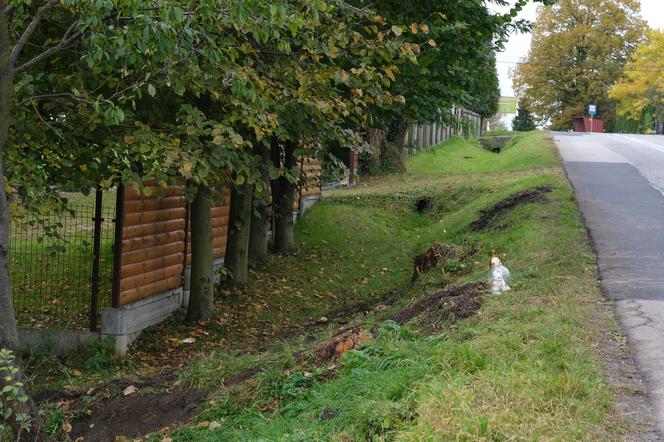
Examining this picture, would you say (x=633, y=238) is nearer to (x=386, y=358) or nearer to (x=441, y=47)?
(x=441, y=47)

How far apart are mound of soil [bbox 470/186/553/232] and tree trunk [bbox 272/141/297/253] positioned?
3491 mm

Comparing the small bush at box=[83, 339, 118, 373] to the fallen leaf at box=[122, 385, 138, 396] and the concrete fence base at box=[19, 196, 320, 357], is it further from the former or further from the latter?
the fallen leaf at box=[122, 385, 138, 396]

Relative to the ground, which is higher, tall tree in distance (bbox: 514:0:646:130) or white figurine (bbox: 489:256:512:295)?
tall tree in distance (bbox: 514:0:646:130)

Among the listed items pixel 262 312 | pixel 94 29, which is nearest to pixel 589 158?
pixel 262 312

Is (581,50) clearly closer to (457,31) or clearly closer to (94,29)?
(457,31)

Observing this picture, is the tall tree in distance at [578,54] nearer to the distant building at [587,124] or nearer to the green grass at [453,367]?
the distant building at [587,124]

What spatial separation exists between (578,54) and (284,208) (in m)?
54.9

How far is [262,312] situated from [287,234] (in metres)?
3.86

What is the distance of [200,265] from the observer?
35.6ft

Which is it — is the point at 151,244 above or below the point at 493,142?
below

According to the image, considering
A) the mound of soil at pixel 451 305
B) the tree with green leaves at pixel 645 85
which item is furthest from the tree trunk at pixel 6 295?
the tree with green leaves at pixel 645 85

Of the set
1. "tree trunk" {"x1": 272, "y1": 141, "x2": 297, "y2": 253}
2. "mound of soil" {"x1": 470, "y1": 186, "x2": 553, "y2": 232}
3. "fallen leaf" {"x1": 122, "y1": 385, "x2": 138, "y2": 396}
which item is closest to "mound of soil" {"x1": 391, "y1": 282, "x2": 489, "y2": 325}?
"fallen leaf" {"x1": 122, "y1": 385, "x2": 138, "y2": 396}

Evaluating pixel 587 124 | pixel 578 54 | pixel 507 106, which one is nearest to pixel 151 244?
pixel 587 124

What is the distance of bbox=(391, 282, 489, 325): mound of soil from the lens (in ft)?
23.7
